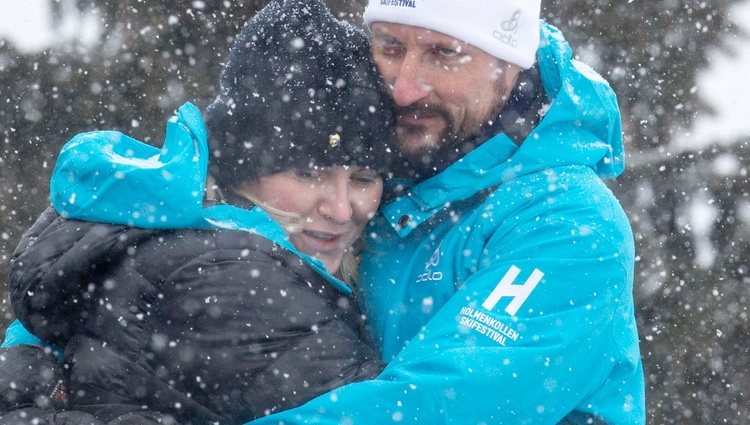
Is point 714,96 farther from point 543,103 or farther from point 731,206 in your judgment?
point 543,103

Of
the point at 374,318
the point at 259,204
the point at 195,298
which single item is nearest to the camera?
the point at 195,298

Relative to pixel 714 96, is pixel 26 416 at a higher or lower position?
higher

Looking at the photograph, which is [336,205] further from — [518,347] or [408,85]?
[518,347]

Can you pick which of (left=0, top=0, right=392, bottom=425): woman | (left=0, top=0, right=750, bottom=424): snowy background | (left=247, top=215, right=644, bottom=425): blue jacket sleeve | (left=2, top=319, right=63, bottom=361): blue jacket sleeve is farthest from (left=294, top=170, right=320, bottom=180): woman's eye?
(left=0, top=0, right=750, bottom=424): snowy background

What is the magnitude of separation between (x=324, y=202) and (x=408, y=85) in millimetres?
520

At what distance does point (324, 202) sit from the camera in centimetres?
308

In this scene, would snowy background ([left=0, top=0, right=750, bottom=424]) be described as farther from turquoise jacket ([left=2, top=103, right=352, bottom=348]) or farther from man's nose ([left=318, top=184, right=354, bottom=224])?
turquoise jacket ([left=2, top=103, right=352, bottom=348])

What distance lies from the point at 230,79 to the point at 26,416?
1.27 meters

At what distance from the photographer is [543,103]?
3225mm

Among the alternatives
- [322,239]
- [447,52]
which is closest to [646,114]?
[447,52]

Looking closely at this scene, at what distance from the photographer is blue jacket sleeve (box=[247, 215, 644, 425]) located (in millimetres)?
2484

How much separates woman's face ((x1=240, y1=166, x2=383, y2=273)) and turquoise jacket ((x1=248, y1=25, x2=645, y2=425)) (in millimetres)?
117

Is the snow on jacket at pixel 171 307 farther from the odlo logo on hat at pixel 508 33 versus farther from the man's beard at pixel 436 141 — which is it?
the odlo logo on hat at pixel 508 33

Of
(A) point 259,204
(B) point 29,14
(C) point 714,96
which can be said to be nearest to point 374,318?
(A) point 259,204
